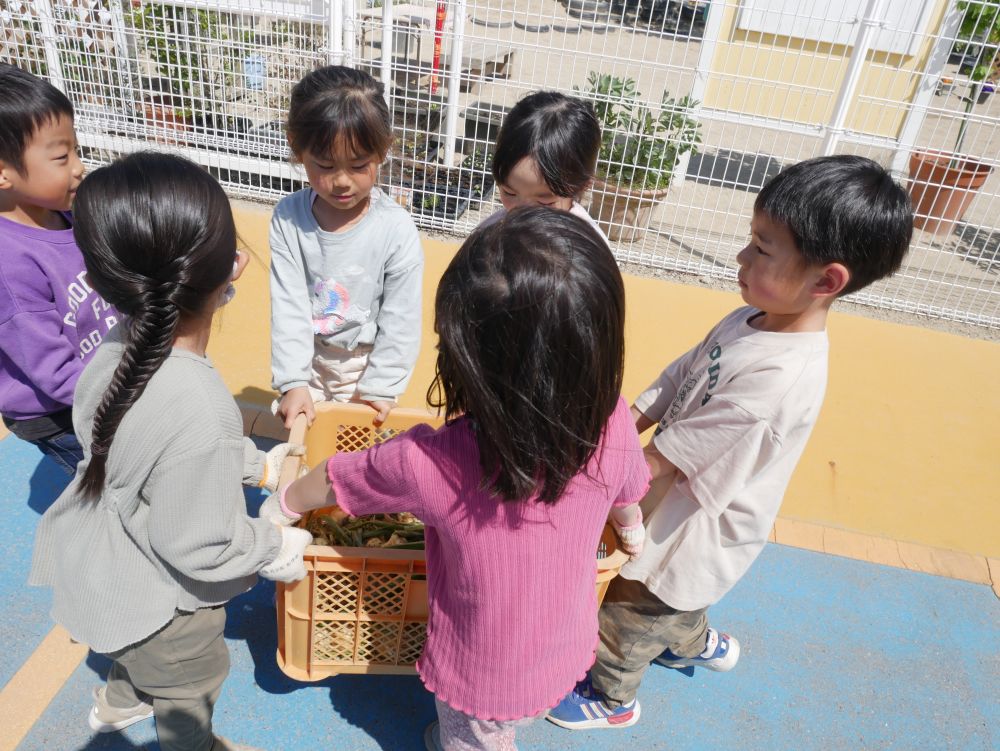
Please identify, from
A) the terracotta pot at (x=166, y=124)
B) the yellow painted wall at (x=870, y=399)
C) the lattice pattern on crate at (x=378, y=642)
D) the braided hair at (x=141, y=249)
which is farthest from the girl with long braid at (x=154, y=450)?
the terracotta pot at (x=166, y=124)

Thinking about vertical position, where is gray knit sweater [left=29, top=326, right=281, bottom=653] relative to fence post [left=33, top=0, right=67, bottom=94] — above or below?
below

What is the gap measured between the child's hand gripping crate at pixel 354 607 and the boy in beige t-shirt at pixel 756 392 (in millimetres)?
174

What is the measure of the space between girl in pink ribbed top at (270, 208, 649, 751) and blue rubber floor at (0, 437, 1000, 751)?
0.53 m

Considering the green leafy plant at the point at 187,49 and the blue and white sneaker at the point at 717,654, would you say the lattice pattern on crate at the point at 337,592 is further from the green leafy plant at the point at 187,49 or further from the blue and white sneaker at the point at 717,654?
the green leafy plant at the point at 187,49

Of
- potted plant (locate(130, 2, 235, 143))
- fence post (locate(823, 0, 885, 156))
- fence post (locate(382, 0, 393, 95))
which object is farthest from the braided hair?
fence post (locate(823, 0, 885, 156))

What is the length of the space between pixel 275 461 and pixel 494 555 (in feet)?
2.30

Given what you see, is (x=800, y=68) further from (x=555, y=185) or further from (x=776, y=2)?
(x=555, y=185)

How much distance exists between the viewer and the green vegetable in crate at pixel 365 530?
1.95 meters

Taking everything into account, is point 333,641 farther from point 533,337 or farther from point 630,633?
point 533,337

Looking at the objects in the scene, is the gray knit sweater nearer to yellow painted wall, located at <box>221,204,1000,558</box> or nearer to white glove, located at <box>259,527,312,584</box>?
white glove, located at <box>259,527,312,584</box>

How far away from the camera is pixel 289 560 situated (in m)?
1.48

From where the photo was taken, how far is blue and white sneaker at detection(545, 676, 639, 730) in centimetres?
205

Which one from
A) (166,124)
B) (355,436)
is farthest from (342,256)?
(166,124)

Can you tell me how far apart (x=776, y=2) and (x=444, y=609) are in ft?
22.6
